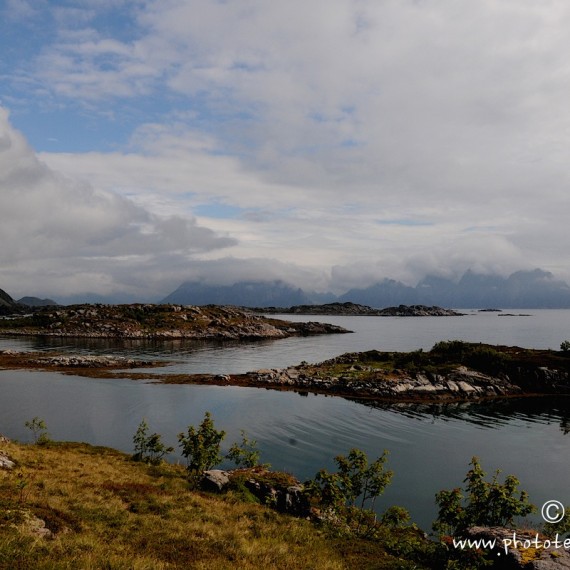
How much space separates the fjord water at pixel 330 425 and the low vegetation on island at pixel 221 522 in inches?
366

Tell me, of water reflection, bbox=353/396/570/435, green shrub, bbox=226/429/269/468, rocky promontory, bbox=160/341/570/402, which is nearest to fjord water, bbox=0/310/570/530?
water reflection, bbox=353/396/570/435

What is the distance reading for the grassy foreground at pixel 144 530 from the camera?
16.4 metres

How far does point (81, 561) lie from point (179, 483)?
17745 millimetres

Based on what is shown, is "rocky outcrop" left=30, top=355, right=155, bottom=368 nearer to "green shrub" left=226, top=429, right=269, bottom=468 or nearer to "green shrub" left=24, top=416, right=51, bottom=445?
"green shrub" left=24, top=416, right=51, bottom=445

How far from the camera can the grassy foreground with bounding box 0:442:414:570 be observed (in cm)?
1641

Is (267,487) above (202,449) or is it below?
below

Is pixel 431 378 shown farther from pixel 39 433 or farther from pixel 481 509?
pixel 39 433

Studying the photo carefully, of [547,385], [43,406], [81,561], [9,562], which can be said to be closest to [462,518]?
[81,561]

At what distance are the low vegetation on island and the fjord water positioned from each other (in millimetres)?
9295

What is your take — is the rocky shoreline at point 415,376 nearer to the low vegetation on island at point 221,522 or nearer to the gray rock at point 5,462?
the low vegetation on island at point 221,522

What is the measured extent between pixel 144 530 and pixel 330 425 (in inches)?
1621

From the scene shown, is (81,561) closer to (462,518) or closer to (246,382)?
(462,518)

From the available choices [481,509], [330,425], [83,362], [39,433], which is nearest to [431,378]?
[330,425]

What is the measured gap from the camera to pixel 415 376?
8525 centimetres
